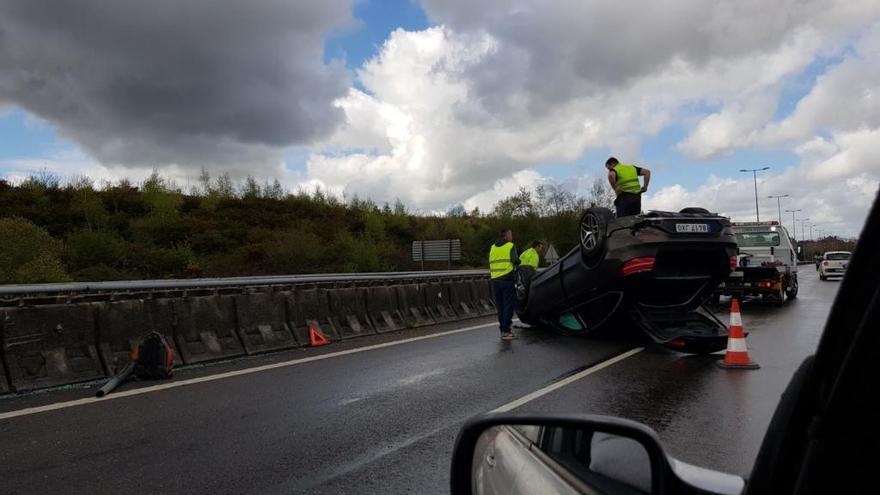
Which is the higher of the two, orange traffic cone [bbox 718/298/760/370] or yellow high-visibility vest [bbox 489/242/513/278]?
yellow high-visibility vest [bbox 489/242/513/278]

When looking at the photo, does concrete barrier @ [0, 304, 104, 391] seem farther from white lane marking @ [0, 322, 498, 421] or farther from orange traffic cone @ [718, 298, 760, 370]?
orange traffic cone @ [718, 298, 760, 370]

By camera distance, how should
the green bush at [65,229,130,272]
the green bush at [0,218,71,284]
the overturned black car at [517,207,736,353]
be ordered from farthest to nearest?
the green bush at [65,229,130,272], the green bush at [0,218,71,284], the overturned black car at [517,207,736,353]

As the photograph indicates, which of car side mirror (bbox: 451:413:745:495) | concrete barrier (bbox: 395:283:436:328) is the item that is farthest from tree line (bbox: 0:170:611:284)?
car side mirror (bbox: 451:413:745:495)

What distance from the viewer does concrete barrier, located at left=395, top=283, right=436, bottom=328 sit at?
12.4 m

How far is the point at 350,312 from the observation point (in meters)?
11.0

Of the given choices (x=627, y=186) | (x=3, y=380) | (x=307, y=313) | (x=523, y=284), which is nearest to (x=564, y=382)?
(x=627, y=186)

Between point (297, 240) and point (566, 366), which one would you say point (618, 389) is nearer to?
point (566, 366)

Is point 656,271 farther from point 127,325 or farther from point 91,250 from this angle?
point 91,250

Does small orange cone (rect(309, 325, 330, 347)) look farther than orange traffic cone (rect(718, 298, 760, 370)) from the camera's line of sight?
Yes

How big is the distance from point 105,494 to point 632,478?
350 cm

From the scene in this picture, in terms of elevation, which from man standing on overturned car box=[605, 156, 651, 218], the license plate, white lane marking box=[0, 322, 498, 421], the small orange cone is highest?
man standing on overturned car box=[605, 156, 651, 218]

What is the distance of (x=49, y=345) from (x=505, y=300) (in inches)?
266

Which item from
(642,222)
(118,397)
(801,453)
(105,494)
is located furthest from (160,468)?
(642,222)

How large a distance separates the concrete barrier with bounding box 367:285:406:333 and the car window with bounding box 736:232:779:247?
37.7ft
